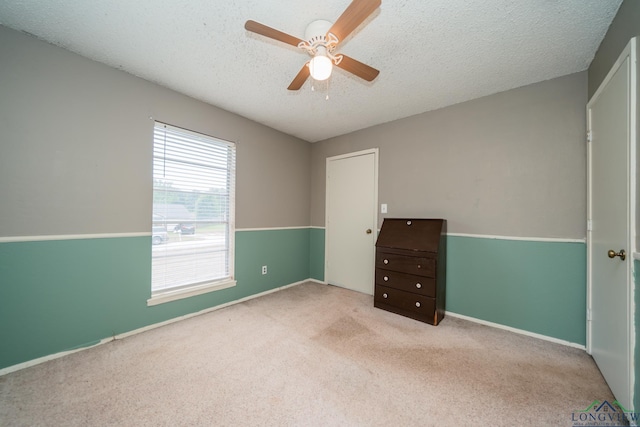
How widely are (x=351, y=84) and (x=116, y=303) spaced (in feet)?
9.75

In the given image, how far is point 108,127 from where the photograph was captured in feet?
6.79

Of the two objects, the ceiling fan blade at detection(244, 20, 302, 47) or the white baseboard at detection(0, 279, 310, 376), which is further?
the white baseboard at detection(0, 279, 310, 376)

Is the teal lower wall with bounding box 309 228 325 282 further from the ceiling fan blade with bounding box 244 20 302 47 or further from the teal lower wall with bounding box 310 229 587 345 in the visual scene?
the ceiling fan blade with bounding box 244 20 302 47

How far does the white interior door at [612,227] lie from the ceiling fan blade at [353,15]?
1.50m

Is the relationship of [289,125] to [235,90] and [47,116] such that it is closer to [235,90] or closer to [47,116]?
[235,90]

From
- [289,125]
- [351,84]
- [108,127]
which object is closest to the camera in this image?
[108,127]

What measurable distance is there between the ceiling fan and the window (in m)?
1.61

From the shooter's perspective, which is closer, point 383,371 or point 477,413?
point 477,413

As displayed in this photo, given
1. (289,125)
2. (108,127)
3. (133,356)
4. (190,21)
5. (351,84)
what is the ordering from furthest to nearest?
(289,125)
(351,84)
(108,127)
(133,356)
(190,21)

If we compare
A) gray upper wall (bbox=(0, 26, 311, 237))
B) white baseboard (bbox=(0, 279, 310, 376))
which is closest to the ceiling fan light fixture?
gray upper wall (bbox=(0, 26, 311, 237))

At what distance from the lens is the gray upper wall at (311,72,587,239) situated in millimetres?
2104

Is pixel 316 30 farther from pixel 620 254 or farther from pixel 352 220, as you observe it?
pixel 352 220

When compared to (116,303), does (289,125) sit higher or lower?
higher

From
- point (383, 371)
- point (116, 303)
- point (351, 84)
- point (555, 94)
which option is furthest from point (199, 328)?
point (555, 94)
